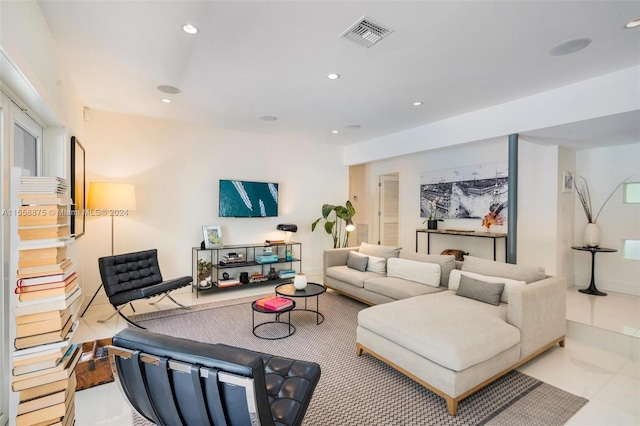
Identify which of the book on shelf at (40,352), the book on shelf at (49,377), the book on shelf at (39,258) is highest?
the book on shelf at (39,258)

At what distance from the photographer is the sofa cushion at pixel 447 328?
2008 mm

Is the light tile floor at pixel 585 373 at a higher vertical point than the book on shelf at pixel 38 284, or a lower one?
lower

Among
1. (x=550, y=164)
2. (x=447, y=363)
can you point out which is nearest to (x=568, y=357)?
(x=447, y=363)

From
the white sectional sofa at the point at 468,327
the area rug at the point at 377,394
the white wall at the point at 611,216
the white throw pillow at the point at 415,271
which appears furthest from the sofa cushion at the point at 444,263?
the white wall at the point at 611,216

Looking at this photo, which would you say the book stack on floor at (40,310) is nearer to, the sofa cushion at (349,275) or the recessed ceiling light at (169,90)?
the recessed ceiling light at (169,90)

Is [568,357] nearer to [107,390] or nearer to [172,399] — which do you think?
[172,399]

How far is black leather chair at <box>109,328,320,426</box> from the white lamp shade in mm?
3106

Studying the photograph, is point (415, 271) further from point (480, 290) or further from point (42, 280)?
point (42, 280)

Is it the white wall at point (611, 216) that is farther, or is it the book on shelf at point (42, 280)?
the white wall at point (611, 216)

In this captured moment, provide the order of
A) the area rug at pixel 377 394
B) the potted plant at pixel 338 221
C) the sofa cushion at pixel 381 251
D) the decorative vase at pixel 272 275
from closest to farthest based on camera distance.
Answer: the area rug at pixel 377 394 < the sofa cushion at pixel 381 251 < the decorative vase at pixel 272 275 < the potted plant at pixel 338 221

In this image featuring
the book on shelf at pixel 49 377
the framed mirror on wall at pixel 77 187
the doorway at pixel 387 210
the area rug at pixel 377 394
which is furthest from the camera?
the doorway at pixel 387 210

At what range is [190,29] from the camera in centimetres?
228

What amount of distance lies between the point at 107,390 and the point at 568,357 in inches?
150

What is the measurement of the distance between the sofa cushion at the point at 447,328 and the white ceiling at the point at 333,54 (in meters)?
2.19
